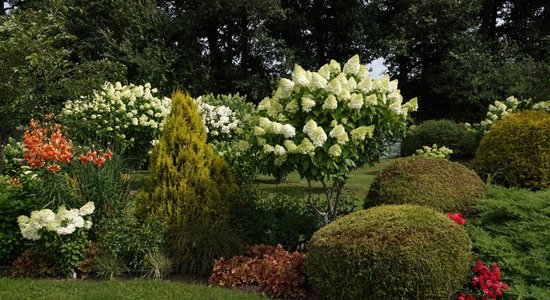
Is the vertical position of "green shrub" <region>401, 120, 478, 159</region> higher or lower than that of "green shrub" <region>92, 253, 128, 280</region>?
higher

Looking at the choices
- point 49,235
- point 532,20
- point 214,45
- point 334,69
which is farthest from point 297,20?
point 49,235

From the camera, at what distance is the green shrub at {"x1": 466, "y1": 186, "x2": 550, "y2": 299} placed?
449 cm

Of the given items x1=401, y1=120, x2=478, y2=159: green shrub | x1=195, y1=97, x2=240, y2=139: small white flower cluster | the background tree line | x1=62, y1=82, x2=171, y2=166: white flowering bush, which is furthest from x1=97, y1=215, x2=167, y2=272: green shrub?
the background tree line

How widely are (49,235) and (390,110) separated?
12.5 ft

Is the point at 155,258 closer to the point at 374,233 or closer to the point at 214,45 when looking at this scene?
the point at 374,233

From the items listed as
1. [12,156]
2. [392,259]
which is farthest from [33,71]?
[392,259]

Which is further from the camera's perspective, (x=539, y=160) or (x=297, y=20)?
(x=297, y=20)

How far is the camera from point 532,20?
2611 centimetres

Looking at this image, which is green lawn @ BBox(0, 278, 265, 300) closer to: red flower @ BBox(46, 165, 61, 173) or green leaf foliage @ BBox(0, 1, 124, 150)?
A: red flower @ BBox(46, 165, 61, 173)

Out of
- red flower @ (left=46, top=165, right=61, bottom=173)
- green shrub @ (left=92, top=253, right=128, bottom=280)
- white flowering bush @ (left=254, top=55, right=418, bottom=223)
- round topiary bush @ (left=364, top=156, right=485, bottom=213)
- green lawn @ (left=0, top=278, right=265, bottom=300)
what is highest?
white flowering bush @ (left=254, top=55, right=418, bottom=223)

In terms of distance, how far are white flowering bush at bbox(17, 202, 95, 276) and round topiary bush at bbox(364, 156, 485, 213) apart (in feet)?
10.2

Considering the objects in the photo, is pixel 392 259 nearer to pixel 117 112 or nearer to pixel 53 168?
pixel 53 168

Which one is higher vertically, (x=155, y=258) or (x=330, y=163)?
(x=330, y=163)

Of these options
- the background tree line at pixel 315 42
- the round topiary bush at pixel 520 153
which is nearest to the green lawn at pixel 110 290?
the round topiary bush at pixel 520 153
